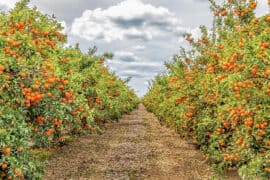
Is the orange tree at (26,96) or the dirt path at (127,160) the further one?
the dirt path at (127,160)

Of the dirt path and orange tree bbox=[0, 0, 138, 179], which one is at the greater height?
orange tree bbox=[0, 0, 138, 179]

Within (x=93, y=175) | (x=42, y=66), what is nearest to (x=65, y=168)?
(x=93, y=175)

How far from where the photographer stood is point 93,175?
1308 cm

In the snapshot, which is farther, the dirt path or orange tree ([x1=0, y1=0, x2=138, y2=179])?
the dirt path

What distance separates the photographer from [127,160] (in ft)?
52.0

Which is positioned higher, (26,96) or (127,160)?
(26,96)

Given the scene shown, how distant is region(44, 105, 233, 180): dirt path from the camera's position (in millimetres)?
13422

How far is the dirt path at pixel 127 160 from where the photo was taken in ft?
44.0

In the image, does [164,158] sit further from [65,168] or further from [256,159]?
[256,159]

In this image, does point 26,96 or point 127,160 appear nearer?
point 26,96

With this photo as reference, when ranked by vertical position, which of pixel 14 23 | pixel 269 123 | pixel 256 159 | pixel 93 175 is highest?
pixel 14 23

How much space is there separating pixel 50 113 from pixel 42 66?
0.98 m

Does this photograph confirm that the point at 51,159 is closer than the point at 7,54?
No

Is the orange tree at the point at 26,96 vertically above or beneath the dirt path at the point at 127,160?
above
